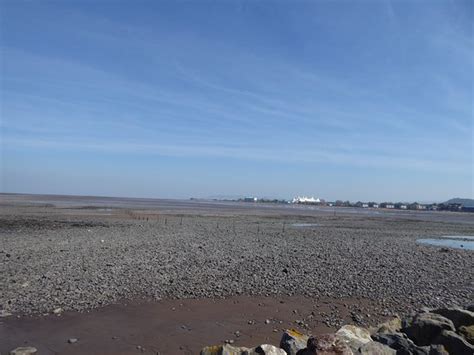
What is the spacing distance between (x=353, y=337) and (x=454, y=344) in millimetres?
1713

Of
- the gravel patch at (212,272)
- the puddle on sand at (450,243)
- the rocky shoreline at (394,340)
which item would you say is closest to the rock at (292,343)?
the rocky shoreline at (394,340)

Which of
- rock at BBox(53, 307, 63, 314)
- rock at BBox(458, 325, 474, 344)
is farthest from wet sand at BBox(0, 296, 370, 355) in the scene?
rock at BBox(458, 325, 474, 344)

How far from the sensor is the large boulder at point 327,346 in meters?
6.42

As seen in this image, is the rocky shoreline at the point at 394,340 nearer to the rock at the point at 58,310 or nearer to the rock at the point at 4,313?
the rock at the point at 58,310

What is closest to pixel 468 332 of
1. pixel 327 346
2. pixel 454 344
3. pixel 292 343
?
pixel 454 344

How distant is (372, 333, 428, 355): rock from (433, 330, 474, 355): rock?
0.42 meters

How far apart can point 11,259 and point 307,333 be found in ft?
41.3

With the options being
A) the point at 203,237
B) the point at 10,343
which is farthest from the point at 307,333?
the point at 203,237

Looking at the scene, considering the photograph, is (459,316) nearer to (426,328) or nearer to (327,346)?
(426,328)

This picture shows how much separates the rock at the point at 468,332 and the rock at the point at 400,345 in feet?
4.16

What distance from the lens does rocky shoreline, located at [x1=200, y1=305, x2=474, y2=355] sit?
21.8 ft

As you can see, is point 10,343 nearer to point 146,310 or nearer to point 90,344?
point 90,344

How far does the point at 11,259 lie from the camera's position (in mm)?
16203

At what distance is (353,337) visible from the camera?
758 cm
